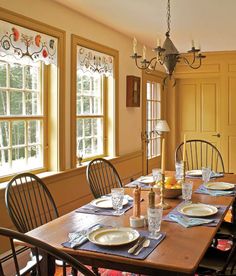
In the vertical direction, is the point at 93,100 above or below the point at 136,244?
above

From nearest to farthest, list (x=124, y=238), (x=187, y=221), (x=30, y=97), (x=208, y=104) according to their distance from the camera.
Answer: (x=124, y=238), (x=187, y=221), (x=30, y=97), (x=208, y=104)

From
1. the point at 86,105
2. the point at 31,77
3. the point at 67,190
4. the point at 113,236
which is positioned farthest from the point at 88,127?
the point at 113,236

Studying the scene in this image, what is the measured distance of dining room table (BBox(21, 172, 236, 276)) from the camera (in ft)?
5.03

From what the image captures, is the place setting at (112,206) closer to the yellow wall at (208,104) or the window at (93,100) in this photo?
the window at (93,100)

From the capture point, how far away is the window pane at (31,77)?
3283 millimetres

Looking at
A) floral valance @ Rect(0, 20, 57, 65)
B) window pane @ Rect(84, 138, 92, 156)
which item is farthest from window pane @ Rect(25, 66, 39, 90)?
window pane @ Rect(84, 138, 92, 156)

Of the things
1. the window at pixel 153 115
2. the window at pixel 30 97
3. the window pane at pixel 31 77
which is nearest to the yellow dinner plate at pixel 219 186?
the window at pixel 30 97

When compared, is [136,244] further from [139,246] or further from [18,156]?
[18,156]

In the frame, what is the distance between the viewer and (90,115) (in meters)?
4.29

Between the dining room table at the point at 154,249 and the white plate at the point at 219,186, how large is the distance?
1.58 feet

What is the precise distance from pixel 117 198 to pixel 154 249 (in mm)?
569

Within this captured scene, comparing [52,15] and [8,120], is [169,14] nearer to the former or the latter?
[52,15]

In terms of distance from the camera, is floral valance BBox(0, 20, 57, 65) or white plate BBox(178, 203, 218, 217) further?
floral valance BBox(0, 20, 57, 65)

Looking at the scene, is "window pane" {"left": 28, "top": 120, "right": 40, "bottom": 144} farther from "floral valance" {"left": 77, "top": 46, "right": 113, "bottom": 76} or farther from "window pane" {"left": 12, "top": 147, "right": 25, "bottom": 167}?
"floral valance" {"left": 77, "top": 46, "right": 113, "bottom": 76}
